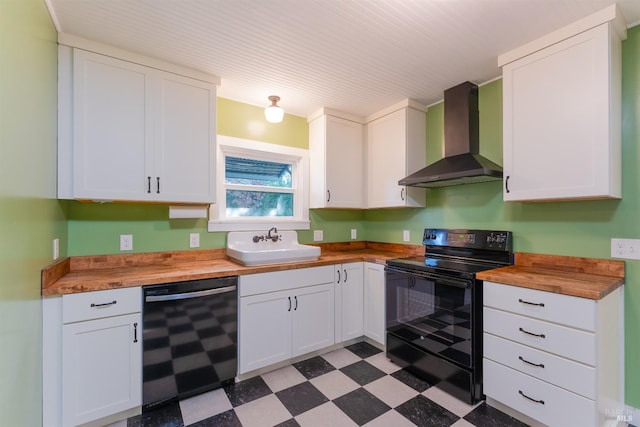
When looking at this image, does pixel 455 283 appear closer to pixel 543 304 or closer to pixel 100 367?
pixel 543 304

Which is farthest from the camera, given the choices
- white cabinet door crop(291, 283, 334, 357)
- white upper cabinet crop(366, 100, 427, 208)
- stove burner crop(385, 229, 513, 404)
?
white upper cabinet crop(366, 100, 427, 208)

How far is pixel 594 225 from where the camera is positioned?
1.88 meters

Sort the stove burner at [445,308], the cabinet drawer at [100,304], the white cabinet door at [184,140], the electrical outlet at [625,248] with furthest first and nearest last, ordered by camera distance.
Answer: the white cabinet door at [184,140]
the stove burner at [445,308]
the electrical outlet at [625,248]
the cabinet drawer at [100,304]

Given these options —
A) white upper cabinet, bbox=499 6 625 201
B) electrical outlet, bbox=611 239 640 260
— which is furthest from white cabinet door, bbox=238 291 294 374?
electrical outlet, bbox=611 239 640 260

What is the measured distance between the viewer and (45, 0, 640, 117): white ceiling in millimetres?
1581

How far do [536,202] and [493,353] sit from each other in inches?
44.5

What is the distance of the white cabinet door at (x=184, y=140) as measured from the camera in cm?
212

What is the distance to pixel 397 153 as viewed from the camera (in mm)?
2918

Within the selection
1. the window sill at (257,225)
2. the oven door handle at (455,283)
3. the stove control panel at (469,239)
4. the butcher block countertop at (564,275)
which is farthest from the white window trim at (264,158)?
the butcher block countertop at (564,275)

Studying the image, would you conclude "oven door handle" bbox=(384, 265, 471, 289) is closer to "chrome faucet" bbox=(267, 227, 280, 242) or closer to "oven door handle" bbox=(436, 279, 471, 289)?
"oven door handle" bbox=(436, 279, 471, 289)

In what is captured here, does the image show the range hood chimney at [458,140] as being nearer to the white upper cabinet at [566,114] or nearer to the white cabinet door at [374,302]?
the white upper cabinet at [566,114]

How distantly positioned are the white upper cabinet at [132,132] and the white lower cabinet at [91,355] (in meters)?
0.71

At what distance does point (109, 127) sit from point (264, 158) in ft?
4.43

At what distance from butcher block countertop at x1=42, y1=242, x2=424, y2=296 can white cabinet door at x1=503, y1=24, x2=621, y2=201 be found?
4.25 ft
